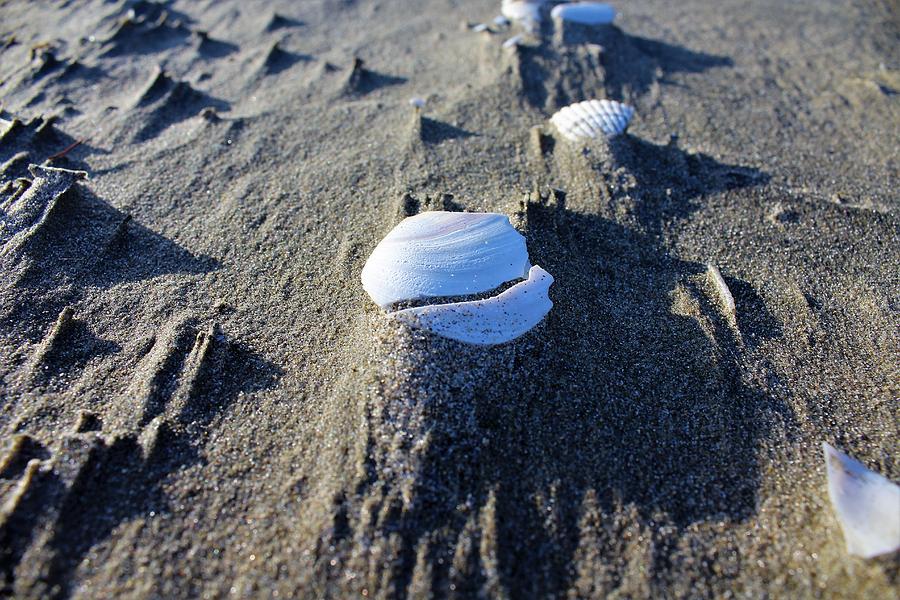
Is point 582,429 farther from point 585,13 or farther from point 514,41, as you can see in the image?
point 585,13

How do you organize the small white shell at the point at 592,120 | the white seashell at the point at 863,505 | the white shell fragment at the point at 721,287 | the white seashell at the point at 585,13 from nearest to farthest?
1. the white seashell at the point at 863,505
2. the white shell fragment at the point at 721,287
3. the small white shell at the point at 592,120
4. the white seashell at the point at 585,13

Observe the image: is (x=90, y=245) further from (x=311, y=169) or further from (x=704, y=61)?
(x=704, y=61)

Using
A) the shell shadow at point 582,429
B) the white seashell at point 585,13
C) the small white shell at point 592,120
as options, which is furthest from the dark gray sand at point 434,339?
the white seashell at point 585,13

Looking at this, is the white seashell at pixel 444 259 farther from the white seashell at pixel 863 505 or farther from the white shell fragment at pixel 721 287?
the white seashell at pixel 863 505

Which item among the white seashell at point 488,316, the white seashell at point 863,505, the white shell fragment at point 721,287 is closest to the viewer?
the white seashell at point 863,505

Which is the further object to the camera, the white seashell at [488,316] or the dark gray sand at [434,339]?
the white seashell at [488,316]

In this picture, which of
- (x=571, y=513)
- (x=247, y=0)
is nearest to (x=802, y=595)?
(x=571, y=513)

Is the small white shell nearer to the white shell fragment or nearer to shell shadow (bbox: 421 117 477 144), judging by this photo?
shell shadow (bbox: 421 117 477 144)

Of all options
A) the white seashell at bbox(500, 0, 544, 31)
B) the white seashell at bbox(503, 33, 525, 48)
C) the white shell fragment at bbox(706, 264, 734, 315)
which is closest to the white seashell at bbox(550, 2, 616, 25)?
the white seashell at bbox(500, 0, 544, 31)
